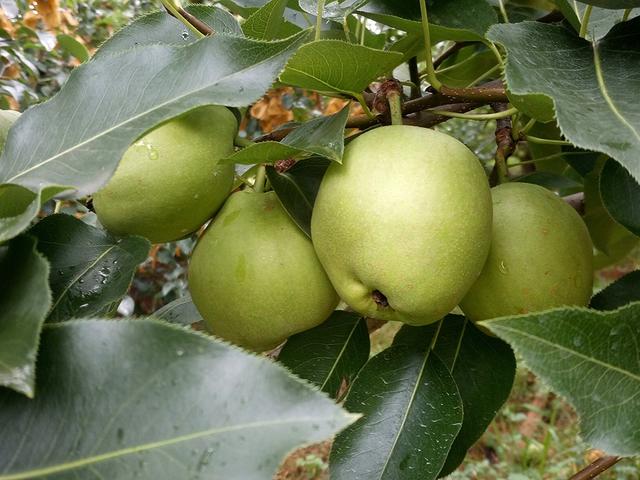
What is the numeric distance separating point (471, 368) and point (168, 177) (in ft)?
1.35

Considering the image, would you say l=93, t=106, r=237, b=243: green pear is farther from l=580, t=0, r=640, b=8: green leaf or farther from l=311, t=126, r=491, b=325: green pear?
l=580, t=0, r=640, b=8: green leaf

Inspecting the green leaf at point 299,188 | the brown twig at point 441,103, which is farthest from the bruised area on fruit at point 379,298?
the brown twig at point 441,103

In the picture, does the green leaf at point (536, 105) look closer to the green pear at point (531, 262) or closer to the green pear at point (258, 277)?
the green pear at point (531, 262)

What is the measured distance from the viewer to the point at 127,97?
1.73 ft

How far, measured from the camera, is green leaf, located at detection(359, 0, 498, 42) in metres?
0.70

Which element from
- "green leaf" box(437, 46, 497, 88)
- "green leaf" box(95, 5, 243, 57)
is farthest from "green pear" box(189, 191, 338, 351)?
"green leaf" box(437, 46, 497, 88)

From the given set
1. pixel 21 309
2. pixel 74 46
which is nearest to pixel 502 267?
pixel 21 309

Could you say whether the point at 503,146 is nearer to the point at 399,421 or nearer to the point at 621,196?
the point at 621,196

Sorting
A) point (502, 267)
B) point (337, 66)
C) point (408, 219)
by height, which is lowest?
point (502, 267)

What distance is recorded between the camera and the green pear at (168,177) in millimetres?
625

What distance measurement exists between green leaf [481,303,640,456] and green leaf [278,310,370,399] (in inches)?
13.3

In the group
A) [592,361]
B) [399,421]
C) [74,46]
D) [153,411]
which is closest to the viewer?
[153,411]

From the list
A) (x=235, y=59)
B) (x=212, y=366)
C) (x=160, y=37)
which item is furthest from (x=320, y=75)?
(x=212, y=366)

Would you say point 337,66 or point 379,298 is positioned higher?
point 337,66
